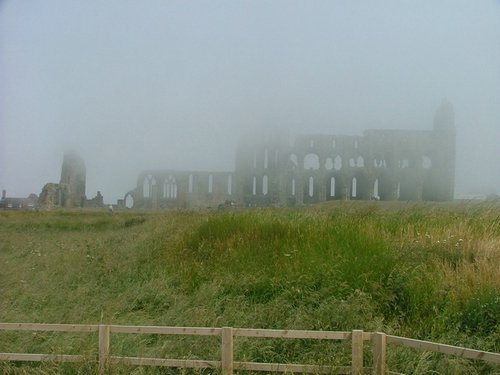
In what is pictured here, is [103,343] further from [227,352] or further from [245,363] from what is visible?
[245,363]

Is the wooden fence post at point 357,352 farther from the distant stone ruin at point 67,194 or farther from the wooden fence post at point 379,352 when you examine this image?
the distant stone ruin at point 67,194

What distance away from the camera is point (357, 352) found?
4758 millimetres

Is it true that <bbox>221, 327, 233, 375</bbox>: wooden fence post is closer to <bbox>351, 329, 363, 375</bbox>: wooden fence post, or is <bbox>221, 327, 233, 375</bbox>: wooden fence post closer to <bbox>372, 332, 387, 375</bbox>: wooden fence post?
<bbox>351, 329, 363, 375</bbox>: wooden fence post

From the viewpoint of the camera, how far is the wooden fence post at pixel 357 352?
474cm

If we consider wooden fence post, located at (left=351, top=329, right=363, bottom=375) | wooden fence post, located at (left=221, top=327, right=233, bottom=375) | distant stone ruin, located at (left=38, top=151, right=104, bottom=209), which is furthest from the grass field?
distant stone ruin, located at (left=38, top=151, right=104, bottom=209)

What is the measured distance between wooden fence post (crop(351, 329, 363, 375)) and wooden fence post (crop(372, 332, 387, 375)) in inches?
4.8

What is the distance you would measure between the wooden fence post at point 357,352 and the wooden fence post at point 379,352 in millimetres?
122

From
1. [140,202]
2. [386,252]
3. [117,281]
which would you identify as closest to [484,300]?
[386,252]

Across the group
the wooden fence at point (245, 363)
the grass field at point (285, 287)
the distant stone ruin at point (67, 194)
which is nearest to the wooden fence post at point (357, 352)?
the wooden fence at point (245, 363)

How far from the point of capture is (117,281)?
8.66m

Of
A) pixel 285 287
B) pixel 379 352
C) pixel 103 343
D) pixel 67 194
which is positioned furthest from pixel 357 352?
pixel 67 194

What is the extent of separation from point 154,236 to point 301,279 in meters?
5.34

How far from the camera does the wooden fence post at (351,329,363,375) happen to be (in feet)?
15.5

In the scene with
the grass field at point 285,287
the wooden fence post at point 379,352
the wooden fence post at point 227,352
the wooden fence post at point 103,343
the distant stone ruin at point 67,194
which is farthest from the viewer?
the distant stone ruin at point 67,194
